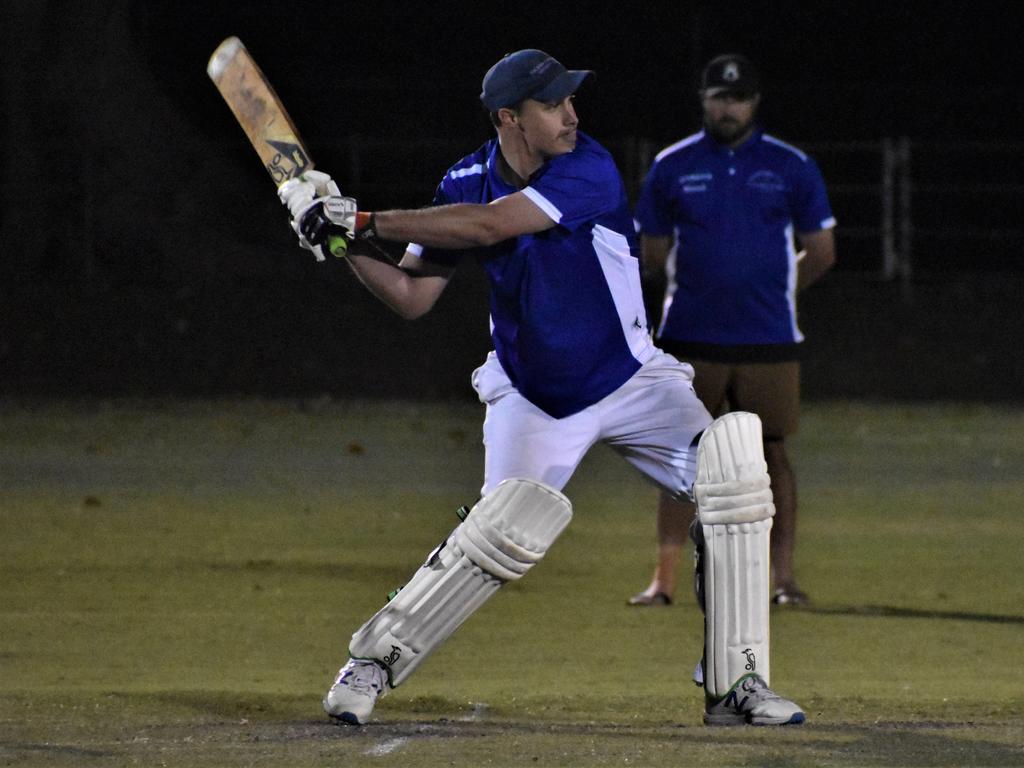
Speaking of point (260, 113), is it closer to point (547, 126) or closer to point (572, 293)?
point (547, 126)

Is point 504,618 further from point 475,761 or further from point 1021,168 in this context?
point 1021,168

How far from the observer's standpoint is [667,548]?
9.00 metres

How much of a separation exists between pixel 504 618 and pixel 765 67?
63.4ft

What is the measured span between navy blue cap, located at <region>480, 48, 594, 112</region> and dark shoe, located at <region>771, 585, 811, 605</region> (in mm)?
3407

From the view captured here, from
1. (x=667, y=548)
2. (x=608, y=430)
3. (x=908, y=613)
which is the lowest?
(x=908, y=613)

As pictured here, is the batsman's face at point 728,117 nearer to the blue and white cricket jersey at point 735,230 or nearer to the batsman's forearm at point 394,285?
the blue and white cricket jersey at point 735,230

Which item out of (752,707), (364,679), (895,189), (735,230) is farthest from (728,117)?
(895,189)

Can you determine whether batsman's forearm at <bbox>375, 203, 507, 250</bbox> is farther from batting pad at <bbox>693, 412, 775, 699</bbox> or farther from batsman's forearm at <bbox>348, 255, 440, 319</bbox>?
batting pad at <bbox>693, 412, 775, 699</bbox>

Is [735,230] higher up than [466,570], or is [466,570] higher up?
[735,230]

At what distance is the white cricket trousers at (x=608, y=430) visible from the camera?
20.8 ft

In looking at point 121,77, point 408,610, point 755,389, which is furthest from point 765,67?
point 408,610

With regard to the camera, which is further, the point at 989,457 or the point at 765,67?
the point at 765,67

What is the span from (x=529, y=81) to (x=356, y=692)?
76.2 inches

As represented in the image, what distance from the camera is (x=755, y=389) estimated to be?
29.9 feet
